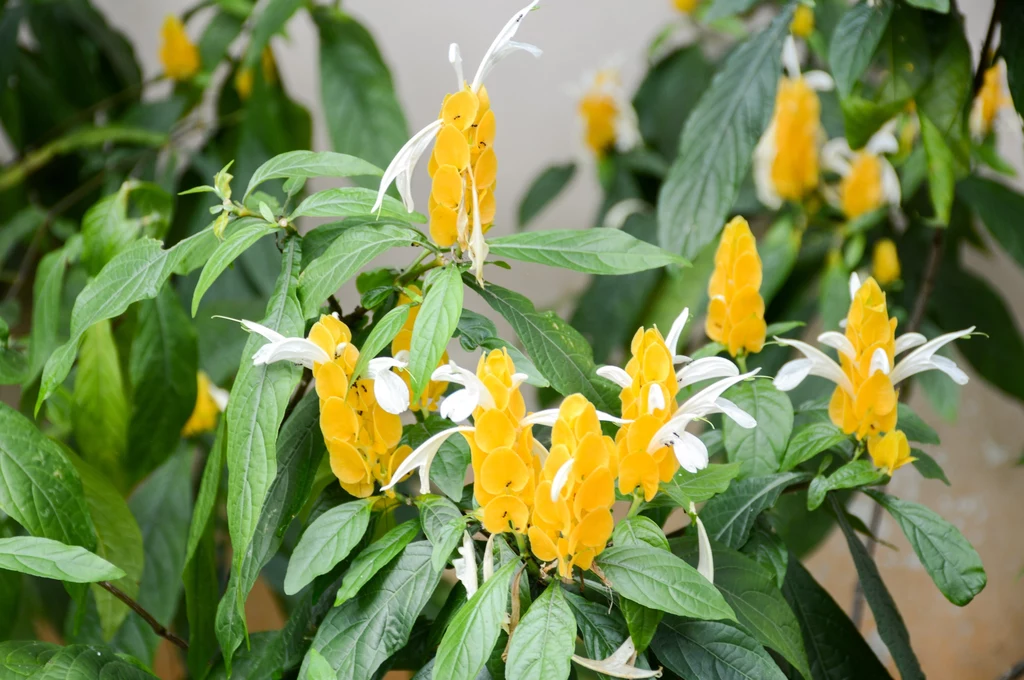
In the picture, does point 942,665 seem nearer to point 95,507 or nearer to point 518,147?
point 518,147

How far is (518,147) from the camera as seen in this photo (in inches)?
61.1

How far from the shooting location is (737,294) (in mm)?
559

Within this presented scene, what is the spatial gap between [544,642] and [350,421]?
14cm

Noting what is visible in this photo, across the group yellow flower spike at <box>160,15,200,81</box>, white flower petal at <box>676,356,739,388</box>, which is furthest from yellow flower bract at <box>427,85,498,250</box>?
yellow flower spike at <box>160,15,200,81</box>

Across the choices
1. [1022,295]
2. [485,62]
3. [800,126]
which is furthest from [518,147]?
[485,62]

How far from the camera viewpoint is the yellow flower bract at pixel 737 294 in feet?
1.81

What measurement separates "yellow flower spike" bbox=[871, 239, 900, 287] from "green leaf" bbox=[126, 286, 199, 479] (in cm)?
76

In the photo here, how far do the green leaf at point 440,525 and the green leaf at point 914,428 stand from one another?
0.30 meters

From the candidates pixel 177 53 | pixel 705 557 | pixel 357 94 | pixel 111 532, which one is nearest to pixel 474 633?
pixel 705 557

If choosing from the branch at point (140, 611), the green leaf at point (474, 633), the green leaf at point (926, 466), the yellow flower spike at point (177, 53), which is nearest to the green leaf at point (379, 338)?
the green leaf at point (474, 633)

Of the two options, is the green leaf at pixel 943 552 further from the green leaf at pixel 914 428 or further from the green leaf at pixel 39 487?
the green leaf at pixel 39 487

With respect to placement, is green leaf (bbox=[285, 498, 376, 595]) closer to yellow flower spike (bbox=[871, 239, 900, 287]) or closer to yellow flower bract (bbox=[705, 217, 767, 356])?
yellow flower bract (bbox=[705, 217, 767, 356])

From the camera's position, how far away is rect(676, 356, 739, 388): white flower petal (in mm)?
462

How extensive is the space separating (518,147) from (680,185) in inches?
34.2
